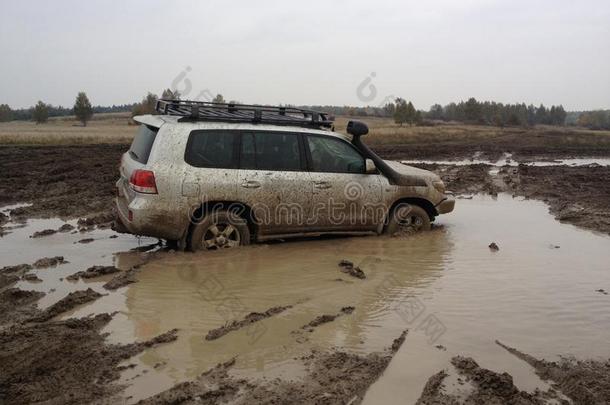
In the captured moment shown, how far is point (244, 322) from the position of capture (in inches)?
194

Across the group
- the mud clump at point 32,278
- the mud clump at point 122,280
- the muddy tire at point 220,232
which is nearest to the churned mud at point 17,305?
the mud clump at point 32,278

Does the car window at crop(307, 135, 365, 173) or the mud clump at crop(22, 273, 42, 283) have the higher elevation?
the car window at crop(307, 135, 365, 173)

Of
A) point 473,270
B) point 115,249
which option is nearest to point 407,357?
point 473,270

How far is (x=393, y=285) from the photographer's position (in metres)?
6.18

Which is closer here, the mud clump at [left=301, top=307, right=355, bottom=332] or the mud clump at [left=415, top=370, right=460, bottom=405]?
the mud clump at [left=415, top=370, right=460, bottom=405]

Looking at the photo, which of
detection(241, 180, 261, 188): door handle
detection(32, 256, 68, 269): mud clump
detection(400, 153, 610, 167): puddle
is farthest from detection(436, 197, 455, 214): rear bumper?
detection(400, 153, 610, 167): puddle

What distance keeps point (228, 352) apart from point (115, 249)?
3775 millimetres

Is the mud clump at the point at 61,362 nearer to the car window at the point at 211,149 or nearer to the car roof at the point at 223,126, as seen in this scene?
the car window at the point at 211,149

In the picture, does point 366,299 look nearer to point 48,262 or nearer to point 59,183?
point 48,262

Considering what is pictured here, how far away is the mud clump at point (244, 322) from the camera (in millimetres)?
4633

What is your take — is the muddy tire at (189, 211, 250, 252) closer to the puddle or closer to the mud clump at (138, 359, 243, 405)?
the mud clump at (138, 359, 243, 405)

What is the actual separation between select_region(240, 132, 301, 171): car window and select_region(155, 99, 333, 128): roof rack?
276 mm

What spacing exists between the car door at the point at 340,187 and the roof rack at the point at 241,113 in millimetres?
451

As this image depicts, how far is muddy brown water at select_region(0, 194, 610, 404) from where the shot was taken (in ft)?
13.8
